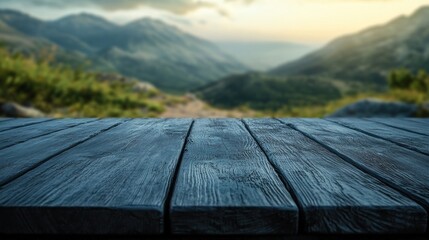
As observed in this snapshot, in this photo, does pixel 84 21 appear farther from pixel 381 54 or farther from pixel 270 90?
pixel 270 90

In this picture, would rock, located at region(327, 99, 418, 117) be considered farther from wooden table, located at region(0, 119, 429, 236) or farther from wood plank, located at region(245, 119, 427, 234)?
wood plank, located at region(245, 119, 427, 234)

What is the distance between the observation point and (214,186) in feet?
2.24

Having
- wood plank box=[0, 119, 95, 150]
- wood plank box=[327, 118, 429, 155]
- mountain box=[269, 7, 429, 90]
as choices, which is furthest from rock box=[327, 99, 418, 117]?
mountain box=[269, 7, 429, 90]

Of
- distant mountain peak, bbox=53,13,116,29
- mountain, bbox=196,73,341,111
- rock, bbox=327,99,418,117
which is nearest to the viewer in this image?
rock, bbox=327,99,418,117

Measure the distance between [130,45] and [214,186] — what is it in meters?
123

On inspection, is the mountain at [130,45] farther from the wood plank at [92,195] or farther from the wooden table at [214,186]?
the wood plank at [92,195]

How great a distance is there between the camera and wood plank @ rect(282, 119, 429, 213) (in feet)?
2.31

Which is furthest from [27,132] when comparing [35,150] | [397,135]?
[397,135]

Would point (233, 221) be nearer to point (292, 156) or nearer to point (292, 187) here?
point (292, 187)

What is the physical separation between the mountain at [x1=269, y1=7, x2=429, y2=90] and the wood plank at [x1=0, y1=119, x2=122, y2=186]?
129ft

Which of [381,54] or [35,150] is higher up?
[381,54]

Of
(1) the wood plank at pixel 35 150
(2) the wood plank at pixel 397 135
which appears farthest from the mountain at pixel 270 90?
(1) the wood plank at pixel 35 150

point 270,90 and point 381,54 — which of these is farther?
point 381,54

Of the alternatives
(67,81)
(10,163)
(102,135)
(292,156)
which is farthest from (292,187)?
(67,81)
